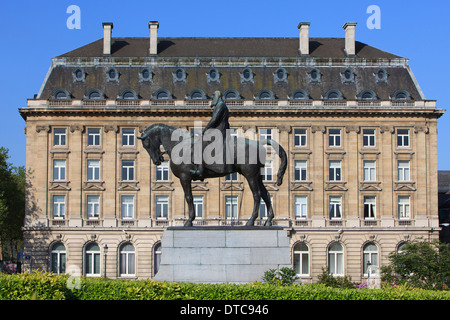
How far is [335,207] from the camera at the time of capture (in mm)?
72812

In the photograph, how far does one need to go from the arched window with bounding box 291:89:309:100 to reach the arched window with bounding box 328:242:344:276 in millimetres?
13826

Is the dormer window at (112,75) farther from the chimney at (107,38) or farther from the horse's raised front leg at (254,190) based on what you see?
the horse's raised front leg at (254,190)

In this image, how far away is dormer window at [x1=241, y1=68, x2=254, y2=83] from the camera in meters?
74.8

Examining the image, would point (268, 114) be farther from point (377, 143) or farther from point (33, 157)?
point (33, 157)

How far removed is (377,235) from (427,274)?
590 inches

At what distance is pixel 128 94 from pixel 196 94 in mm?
6344

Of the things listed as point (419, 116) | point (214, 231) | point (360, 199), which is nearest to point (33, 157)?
point (360, 199)

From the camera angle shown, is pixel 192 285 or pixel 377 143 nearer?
pixel 192 285

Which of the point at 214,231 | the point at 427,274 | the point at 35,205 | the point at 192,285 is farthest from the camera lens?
the point at 35,205

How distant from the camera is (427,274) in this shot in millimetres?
57469

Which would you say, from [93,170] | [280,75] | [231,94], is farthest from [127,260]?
[280,75]

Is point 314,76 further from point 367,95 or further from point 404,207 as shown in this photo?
point 404,207

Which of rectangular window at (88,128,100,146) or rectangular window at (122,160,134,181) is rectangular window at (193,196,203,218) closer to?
rectangular window at (122,160,134,181)

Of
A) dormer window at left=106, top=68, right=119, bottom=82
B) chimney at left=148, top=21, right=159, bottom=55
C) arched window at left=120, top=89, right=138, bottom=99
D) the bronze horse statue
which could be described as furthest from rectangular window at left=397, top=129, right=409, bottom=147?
the bronze horse statue
